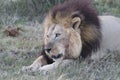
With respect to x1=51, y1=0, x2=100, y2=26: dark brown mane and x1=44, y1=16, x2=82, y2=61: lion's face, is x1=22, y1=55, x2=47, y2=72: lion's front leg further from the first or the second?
x1=51, y1=0, x2=100, y2=26: dark brown mane

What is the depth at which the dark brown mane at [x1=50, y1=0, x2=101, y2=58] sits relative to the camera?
5.10 meters

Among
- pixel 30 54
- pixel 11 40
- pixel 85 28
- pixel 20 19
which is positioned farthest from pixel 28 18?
pixel 85 28

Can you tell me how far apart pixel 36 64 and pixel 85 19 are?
69 cm

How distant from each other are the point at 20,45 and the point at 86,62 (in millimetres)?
1189

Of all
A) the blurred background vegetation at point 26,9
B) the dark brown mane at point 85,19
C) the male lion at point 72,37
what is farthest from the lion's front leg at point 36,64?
the blurred background vegetation at point 26,9

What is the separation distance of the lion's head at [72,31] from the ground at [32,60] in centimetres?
15

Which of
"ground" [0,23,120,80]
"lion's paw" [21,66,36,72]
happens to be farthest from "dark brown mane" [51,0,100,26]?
"lion's paw" [21,66,36,72]

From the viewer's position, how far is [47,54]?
5031 millimetres

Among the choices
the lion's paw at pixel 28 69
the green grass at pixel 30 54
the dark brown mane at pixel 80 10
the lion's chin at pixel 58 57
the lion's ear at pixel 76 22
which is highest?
the dark brown mane at pixel 80 10

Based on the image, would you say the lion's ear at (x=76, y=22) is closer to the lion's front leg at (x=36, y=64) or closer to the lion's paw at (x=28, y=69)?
the lion's front leg at (x=36, y=64)

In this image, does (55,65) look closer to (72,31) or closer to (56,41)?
(56,41)

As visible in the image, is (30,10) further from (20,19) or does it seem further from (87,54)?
(87,54)

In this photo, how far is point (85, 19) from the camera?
16.9ft

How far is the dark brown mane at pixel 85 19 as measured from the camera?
510 cm
